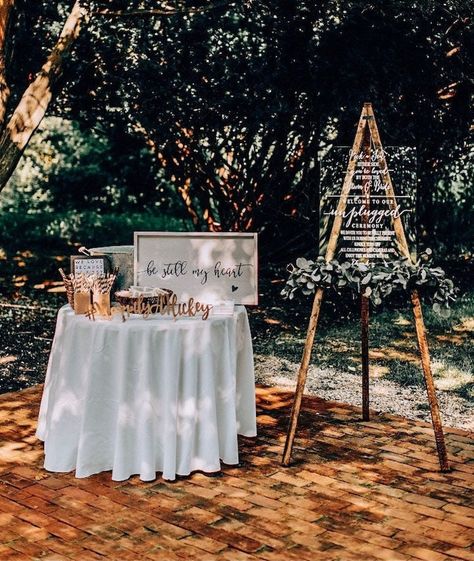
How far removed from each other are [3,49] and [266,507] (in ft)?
16.3

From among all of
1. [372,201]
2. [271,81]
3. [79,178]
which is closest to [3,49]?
[271,81]

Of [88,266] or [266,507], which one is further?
[88,266]

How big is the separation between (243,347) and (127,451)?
1004 millimetres

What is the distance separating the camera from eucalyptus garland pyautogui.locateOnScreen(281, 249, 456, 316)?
480 cm

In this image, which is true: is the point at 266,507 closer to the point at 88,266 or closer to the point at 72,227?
the point at 88,266

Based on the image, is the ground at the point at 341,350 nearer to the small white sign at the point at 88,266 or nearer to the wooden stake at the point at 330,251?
the wooden stake at the point at 330,251

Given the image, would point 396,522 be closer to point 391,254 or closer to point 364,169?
point 391,254

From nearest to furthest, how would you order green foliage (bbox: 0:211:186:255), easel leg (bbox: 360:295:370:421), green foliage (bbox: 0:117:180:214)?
easel leg (bbox: 360:295:370:421)
green foliage (bbox: 0:211:186:255)
green foliage (bbox: 0:117:180:214)

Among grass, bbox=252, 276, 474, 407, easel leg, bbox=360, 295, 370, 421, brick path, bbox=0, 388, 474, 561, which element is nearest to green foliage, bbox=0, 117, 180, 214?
grass, bbox=252, 276, 474, 407

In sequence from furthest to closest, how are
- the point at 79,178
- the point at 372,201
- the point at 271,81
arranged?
the point at 79,178
the point at 271,81
the point at 372,201

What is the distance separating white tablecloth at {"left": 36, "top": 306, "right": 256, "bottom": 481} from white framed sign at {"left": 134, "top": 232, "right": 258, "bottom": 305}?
28 centimetres

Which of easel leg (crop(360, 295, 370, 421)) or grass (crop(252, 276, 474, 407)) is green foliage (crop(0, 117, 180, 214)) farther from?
easel leg (crop(360, 295, 370, 421))

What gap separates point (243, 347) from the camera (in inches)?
204

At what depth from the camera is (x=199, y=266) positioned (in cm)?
498
